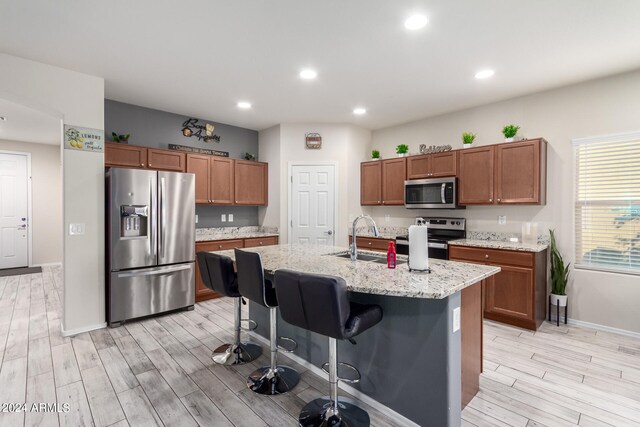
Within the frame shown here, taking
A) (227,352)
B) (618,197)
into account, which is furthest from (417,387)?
(618,197)

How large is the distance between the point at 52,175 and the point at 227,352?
676 cm

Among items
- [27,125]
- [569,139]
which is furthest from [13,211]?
[569,139]

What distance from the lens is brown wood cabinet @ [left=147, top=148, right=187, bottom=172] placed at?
4234 mm

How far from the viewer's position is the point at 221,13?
2.33 m

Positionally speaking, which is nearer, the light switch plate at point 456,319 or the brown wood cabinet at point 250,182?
the light switch plate at point 456,319

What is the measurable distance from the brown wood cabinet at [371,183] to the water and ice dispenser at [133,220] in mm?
3294

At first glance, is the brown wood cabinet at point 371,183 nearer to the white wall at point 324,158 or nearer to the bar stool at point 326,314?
the white wall at point 324,158

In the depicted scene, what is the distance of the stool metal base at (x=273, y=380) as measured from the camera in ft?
7.55

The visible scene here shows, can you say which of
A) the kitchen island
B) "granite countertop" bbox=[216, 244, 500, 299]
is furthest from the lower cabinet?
the kitchen island

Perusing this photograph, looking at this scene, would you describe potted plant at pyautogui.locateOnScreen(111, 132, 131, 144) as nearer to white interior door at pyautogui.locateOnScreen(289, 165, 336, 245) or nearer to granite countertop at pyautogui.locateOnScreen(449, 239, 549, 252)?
white interior door at pyautogui.locateOnScreen(289, 165, 336, 245)

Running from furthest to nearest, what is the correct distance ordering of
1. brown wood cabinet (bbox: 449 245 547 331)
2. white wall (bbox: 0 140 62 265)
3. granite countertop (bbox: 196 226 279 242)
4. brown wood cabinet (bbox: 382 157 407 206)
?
white wall (bbox: 0 140 62 265)
brown wood cabinet (bbox: 382 157 407 206)
granite countertop (bbox: 196 226 279 242)
brown wood cabinet (bbox: 449 245 547 331)

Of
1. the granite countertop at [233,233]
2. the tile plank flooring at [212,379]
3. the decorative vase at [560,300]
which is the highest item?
the granite countertop at [233,233]

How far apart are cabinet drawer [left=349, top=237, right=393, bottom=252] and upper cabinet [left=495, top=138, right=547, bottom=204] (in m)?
1.65

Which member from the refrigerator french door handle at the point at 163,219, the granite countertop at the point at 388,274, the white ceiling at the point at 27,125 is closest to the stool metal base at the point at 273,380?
the granite countertop at the point at 388,274
